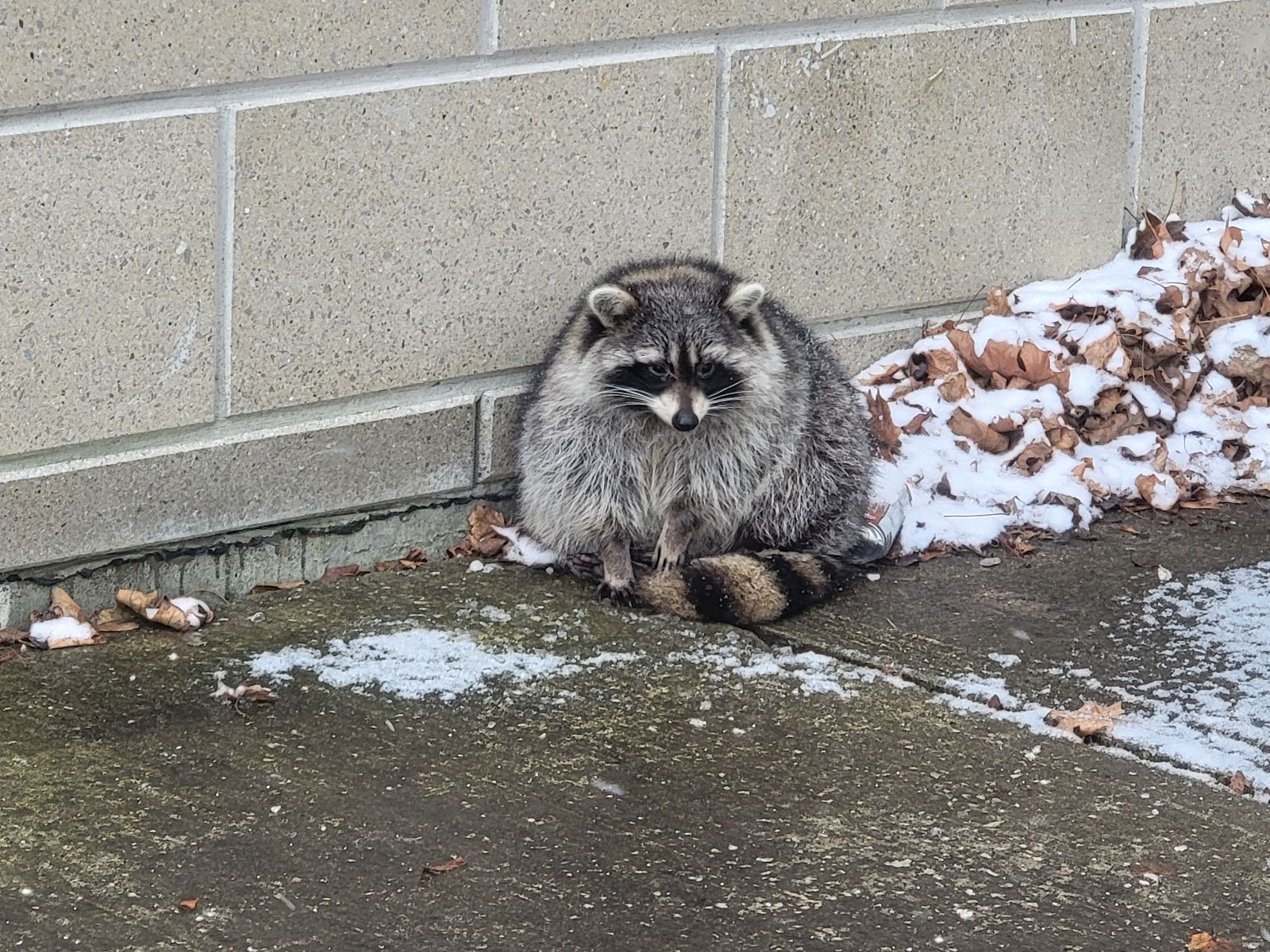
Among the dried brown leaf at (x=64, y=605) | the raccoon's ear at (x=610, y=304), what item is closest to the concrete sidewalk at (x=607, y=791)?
the dried brown leaf at (x=64, y=605)

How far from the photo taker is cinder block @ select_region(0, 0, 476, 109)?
12.8 feet

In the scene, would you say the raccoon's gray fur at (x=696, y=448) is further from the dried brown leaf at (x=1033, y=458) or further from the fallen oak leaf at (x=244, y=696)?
the fallen oak leaf at (x=244, y=696)

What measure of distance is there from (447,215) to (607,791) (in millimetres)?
1666

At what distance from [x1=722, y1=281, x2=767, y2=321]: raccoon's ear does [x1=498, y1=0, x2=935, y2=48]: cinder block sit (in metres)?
0.74

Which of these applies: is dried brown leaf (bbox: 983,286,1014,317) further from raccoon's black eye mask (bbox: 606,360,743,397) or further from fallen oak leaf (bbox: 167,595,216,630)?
fallen oak leaf (bbox: 167,595,216,630)

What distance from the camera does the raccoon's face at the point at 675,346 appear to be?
4.52 m

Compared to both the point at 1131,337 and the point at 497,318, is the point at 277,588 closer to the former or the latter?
the point at 497,318

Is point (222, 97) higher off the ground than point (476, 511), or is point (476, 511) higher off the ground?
point (222, 97)

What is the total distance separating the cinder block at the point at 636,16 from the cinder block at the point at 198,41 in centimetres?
14

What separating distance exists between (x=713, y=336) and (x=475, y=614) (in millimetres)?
890

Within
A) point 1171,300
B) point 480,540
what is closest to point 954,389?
point 1171,300

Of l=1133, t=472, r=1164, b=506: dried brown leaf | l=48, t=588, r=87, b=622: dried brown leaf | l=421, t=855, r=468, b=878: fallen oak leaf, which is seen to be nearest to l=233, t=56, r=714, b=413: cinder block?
l=48, t=588, r=87, b=622: dried brown leaf

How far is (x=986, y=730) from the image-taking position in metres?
3.87

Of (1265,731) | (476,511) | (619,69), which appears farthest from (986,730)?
(619,69)
